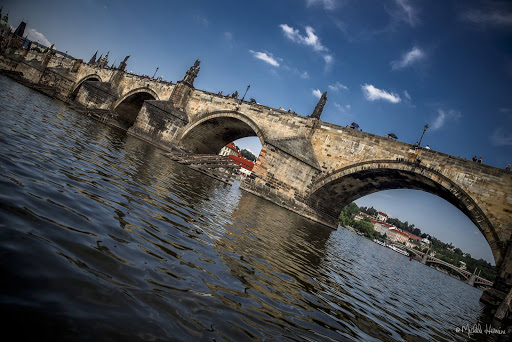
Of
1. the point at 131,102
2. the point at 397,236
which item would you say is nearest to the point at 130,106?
the point at 131,102

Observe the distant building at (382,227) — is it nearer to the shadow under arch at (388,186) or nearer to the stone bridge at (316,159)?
the shadow under arch at (388,186)

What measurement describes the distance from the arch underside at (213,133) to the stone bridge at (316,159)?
0.09 metres

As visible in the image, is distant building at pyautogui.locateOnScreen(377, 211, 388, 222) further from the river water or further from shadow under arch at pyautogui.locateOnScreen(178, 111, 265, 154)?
the river water

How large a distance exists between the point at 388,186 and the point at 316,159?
5213 millimetres

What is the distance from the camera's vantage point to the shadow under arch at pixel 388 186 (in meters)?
10.3

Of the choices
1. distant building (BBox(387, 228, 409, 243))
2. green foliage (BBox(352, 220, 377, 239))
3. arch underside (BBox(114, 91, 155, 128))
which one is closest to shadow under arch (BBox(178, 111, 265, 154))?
arch underside (BBox(114, 91, 155, 128))

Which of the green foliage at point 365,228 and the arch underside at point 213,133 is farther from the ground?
the arch underside at point 213,133

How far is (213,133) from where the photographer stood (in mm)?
21234

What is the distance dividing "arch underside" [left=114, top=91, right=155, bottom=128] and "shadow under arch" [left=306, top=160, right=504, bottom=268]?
1911 centimetres

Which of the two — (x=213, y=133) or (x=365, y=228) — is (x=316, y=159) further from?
(x=365, y=228)

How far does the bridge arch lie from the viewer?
23.8m

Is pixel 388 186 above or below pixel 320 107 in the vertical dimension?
below

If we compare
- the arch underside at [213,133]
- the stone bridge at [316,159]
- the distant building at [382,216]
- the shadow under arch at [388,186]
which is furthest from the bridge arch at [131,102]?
the distant building at [382,216]

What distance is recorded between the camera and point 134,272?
6.03ft
